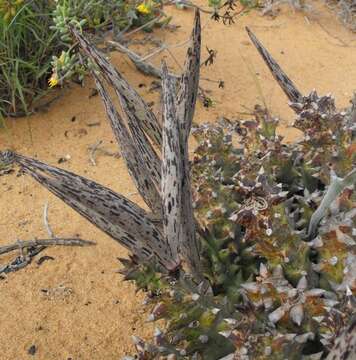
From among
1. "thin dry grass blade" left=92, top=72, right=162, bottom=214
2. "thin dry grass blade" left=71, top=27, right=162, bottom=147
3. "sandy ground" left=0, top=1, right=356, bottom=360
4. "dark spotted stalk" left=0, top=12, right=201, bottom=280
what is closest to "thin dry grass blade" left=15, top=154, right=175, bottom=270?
"dark spotted stalk" left=0, top=12, right=201, bottom=280

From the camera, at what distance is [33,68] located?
2818 millimetres

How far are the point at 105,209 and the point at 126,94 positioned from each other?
0.33 metres

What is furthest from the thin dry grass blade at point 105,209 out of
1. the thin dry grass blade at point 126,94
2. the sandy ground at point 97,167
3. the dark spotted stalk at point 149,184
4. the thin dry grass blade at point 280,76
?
the sandy ground at point 97,167

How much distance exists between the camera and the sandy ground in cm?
194

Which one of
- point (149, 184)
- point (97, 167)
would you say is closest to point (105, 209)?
point (149, 184)

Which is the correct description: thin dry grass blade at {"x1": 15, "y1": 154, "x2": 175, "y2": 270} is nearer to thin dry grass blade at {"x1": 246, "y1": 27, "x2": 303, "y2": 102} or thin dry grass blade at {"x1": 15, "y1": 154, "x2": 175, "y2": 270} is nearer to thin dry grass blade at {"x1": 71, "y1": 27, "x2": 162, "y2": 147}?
thin dry grass blade at {"x1": 71, "y1": 27, "x2": 162, "y2": 147}

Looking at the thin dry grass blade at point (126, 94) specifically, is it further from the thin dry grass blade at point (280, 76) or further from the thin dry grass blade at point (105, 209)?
the thin dry grass blade at point (280, 76)

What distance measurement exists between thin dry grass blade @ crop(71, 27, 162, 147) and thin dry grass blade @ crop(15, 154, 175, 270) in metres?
0.25

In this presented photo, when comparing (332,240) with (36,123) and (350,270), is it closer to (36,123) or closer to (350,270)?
(350,270)

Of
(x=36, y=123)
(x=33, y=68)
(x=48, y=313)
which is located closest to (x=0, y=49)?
(x=33, y=68)

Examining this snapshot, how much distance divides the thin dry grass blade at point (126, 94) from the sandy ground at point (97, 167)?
712mm

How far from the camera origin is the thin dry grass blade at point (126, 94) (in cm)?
135

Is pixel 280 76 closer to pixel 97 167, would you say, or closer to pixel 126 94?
pixel 126 94

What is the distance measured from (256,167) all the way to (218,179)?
3.6 inches
